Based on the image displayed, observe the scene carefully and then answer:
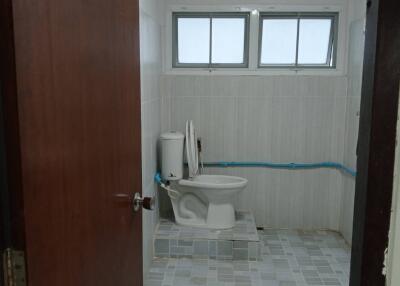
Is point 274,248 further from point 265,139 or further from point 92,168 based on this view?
point 92,168

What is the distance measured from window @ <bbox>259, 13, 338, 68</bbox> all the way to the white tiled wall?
0.56ft

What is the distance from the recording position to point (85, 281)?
3.27 feet

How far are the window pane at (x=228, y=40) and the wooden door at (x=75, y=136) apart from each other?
2.11 meters

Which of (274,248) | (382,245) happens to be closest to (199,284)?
(274,248)

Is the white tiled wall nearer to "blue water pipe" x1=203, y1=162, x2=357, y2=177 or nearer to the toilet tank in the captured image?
"blue water pipe" x1=203, y1=162, x2=357, y2=177

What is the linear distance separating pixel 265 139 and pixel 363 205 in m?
2.55

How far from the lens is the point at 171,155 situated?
309 cm

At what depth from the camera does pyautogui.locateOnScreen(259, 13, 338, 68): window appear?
11.0 feet

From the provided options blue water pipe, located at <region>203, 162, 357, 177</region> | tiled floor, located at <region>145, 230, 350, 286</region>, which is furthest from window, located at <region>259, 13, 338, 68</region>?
tiled floor, located at <region>145, 230, 350, 286</region>

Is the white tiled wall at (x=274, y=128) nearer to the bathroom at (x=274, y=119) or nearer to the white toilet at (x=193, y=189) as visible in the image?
the bathroom at (x=274, y=119)

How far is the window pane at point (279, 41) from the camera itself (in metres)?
3.37

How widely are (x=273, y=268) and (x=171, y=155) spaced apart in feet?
3.56

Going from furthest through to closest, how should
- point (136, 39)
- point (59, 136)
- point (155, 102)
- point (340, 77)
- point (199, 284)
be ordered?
point (340, 77), point (155, 102), point (199, 284), point (136, 39), point (59, 136)

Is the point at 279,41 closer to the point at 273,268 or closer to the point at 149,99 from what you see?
the point at 149,99
